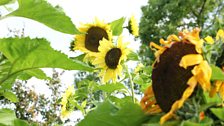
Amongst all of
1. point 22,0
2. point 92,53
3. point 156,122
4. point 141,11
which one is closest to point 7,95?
point 22,0

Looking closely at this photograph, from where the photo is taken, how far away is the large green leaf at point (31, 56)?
29.6 inches

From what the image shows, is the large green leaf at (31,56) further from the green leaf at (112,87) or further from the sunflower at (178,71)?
the green leaf at (112,87)

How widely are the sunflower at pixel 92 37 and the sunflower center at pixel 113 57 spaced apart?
0.04 m

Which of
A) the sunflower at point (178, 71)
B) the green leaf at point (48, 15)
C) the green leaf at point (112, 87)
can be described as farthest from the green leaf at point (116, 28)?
the sunflower at point (178, 71)

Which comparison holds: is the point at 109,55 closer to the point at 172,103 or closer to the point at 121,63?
the point at 121,63

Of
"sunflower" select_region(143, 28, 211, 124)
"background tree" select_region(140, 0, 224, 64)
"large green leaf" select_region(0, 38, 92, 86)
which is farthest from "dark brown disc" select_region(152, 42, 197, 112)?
"background tree" select_region(140, 0, 224, 64)

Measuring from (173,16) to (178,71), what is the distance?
12686 millimetres

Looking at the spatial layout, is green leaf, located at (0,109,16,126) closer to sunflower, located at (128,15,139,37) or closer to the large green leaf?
the large green leaf

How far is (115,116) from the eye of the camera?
465 mm

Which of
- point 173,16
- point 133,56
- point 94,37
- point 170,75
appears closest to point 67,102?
point 94,37

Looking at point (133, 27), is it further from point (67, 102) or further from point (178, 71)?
point (178, 71)

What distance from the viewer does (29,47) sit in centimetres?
76

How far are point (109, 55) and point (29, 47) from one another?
694 mm

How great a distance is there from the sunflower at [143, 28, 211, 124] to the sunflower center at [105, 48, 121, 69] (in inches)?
35.9
